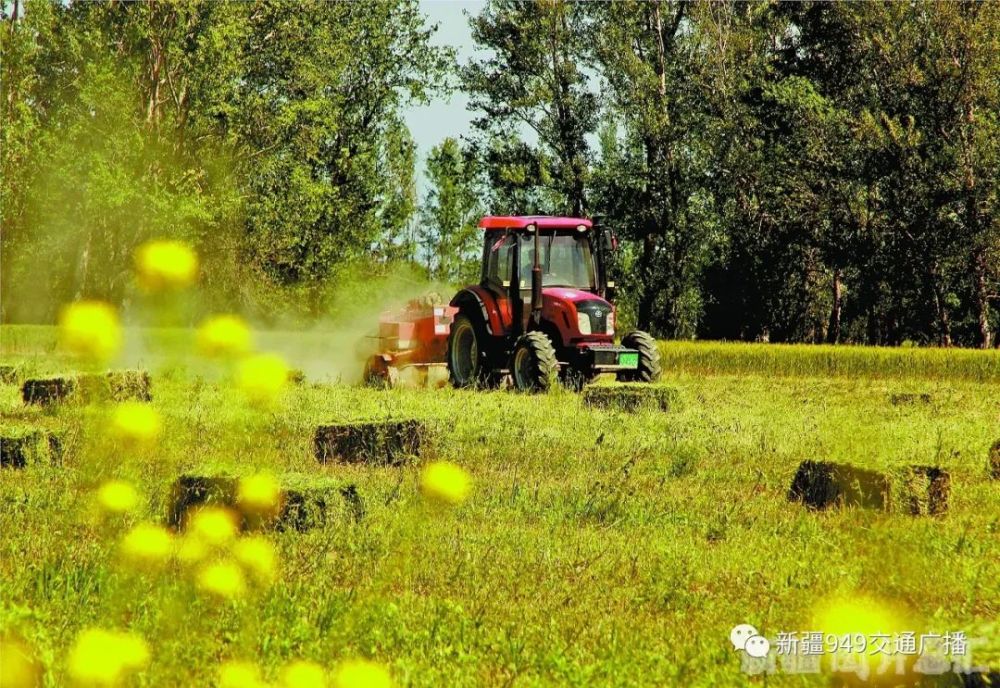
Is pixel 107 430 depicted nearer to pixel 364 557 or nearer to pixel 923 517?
pixel 364 557

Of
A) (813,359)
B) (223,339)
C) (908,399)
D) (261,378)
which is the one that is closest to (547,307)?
(908,399)

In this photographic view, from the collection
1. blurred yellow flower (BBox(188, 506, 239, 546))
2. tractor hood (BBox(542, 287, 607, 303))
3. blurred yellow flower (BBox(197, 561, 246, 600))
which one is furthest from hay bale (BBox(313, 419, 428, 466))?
tractor hood (BBox(542, 287, 607, 303))

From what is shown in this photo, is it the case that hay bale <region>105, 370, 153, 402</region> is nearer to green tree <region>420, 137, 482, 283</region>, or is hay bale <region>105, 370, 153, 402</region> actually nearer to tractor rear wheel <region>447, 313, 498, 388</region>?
tractor rear wheel <region>447, 313, 498, 388</region>

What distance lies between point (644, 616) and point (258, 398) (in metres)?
3.31

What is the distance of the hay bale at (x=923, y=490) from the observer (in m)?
8.33

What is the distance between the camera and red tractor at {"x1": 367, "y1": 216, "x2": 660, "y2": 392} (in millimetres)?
18156

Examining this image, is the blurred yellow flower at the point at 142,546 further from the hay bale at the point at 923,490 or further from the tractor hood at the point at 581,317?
the tractor hood at the point at 581,317

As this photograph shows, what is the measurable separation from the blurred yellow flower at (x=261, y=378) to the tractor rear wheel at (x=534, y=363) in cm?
1447

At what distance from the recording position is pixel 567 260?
62.2ft

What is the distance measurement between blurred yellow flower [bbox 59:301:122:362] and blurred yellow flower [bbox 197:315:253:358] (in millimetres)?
181

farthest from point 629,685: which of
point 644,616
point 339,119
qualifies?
point 339,119

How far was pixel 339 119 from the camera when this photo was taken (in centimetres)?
4653

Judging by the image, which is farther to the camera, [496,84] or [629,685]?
[496,84]

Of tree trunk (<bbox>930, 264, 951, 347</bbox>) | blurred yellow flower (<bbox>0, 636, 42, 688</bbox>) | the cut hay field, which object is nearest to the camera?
blurred yellow flower (<bbox>0, 636, 42, 688</bbox>)
